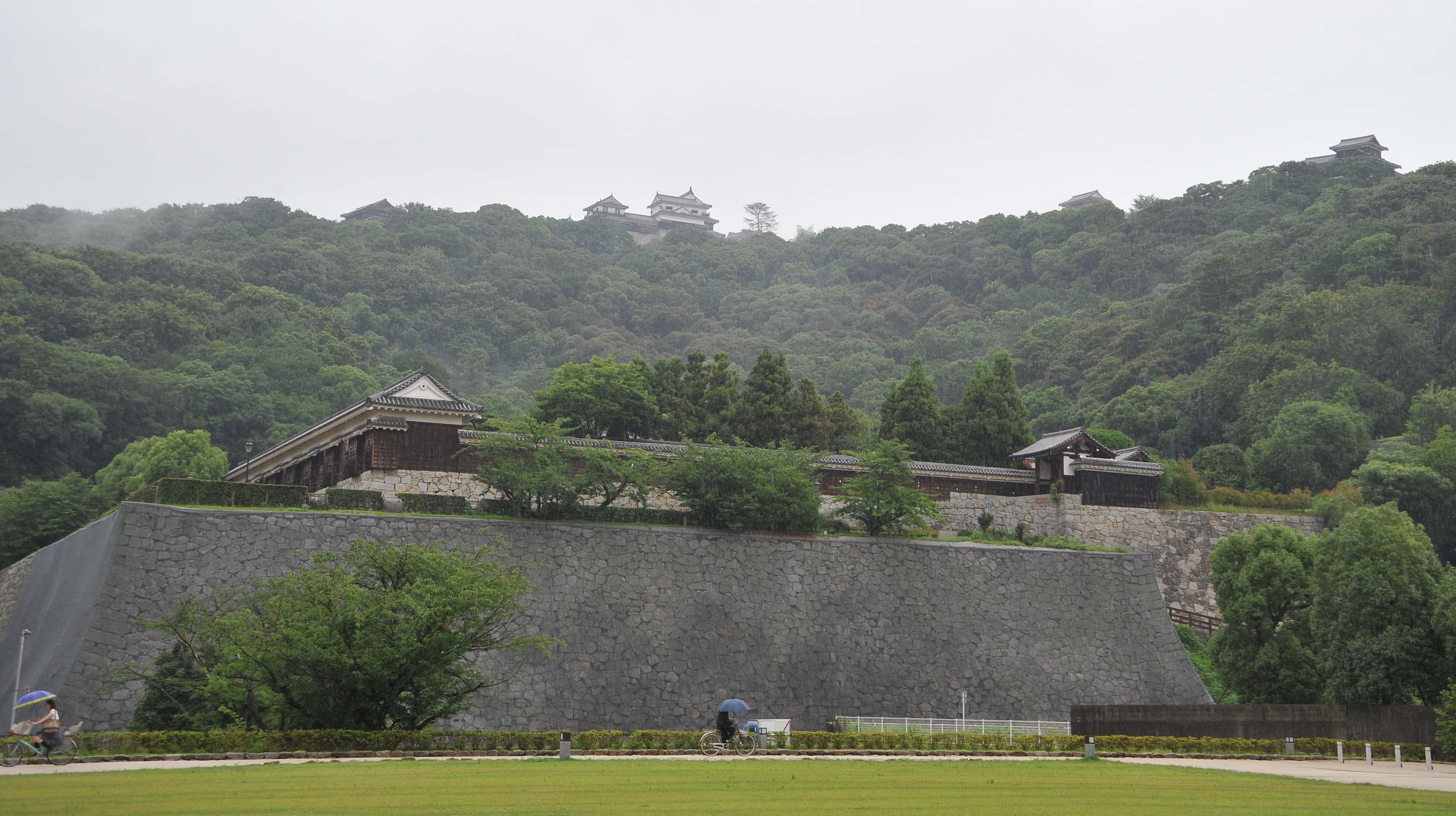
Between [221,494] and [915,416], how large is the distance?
78.9ft

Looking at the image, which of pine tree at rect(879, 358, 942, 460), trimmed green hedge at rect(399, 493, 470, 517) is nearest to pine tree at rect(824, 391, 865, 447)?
pine tree at rect(879, 358, 942, 460)

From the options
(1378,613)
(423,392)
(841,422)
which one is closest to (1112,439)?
(841,422)

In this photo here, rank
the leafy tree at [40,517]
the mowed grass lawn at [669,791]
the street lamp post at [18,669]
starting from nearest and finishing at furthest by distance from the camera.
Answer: the mowed grass lawn at [669,791], the street lamp post at [18,669], the leafy tree at [40,517]

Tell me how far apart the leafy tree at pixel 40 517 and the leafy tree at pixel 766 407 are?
20.4 meters

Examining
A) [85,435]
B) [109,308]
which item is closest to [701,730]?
[85,435]

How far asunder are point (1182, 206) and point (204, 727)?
77.0m

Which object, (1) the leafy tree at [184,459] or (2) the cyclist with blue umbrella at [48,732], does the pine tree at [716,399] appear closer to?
(1) the leafy tree at [184,459]

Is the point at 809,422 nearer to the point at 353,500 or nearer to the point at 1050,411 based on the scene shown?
the point at 353,500

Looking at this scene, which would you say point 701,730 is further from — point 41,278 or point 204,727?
point 41,278

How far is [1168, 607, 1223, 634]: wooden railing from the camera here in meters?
38.0

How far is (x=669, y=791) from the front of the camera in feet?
49.5

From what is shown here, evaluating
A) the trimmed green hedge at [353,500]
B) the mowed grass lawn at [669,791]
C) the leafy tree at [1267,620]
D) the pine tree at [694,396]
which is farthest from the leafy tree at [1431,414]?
the trimmed green hedge at [353,500]

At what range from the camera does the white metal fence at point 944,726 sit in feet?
98.7

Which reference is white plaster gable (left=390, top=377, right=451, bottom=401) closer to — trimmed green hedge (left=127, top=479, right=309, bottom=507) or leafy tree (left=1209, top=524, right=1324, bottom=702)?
trimmed green hedge (left=127, top=479, right=309, bottom=507)
